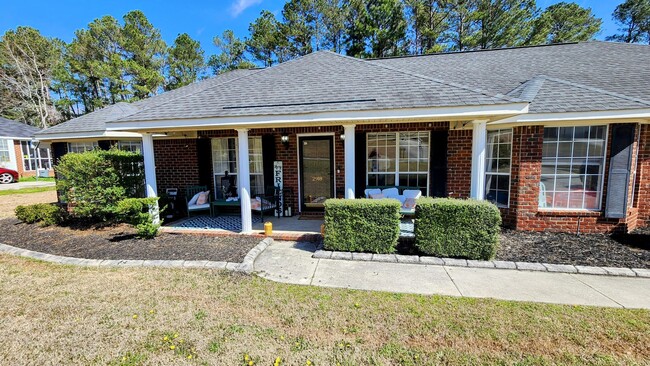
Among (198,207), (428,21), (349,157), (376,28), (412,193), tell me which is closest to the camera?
(349,157)

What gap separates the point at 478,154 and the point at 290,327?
435 centimetres

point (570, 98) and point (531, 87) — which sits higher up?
point (531, 87)

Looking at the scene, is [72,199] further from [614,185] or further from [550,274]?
[614,185]

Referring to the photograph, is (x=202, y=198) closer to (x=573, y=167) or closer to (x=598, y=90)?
(x=573, y=167)

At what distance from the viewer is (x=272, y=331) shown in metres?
2.81

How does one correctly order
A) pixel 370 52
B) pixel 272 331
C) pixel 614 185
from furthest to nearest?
pixel 370 52, pixel 614 185, pixel 272 331

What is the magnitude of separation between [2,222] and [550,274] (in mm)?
12927

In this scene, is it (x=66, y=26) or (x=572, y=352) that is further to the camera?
(x=66, y=26)

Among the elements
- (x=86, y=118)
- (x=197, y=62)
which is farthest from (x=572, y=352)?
(x=197, y=62)

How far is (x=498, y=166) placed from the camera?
6523 mm

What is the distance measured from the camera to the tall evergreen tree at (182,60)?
2619 centimetres

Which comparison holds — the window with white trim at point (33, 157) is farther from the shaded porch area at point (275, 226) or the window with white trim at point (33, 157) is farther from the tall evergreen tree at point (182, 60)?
the shaded porch area at point (275, 226)

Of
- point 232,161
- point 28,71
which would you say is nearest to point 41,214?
point 232,161

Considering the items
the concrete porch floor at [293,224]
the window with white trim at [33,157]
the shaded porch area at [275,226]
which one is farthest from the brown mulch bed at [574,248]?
the window with white trim at [33,157]
